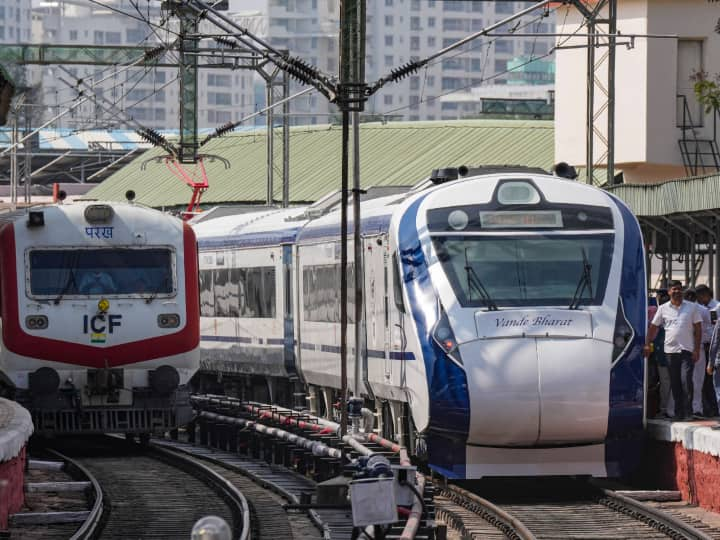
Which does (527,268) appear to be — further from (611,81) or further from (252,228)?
(611,81)

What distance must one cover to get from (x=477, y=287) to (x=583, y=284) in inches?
42.1

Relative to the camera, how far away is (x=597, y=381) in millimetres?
17422

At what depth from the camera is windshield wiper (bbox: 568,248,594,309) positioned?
1784 cm

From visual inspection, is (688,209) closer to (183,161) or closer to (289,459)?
(289,459)

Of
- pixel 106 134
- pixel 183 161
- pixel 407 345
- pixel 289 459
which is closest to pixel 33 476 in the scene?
pixel 289 459

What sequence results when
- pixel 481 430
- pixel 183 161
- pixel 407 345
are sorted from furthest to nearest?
1. pixel 183 161
2. pixel 407 345
3. pixel 481 430

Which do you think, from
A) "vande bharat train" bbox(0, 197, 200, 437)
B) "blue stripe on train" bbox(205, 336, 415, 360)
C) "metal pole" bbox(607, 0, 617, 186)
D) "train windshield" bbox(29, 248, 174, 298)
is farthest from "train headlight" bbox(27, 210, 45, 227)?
"metal pole" bbox(607, 0, 617, 186)

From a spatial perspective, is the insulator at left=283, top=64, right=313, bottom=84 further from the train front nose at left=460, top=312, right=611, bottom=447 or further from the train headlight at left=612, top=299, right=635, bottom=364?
the train headlight at left=612, top=299, right=635, bottom=364

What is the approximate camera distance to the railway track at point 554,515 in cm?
1545

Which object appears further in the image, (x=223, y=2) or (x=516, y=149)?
(x=516, y=149)

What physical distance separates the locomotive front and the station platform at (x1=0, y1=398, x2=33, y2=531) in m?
3.92

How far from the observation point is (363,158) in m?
66.1

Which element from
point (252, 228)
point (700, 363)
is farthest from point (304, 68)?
point (252, 228)

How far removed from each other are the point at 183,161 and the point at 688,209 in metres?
14.9
